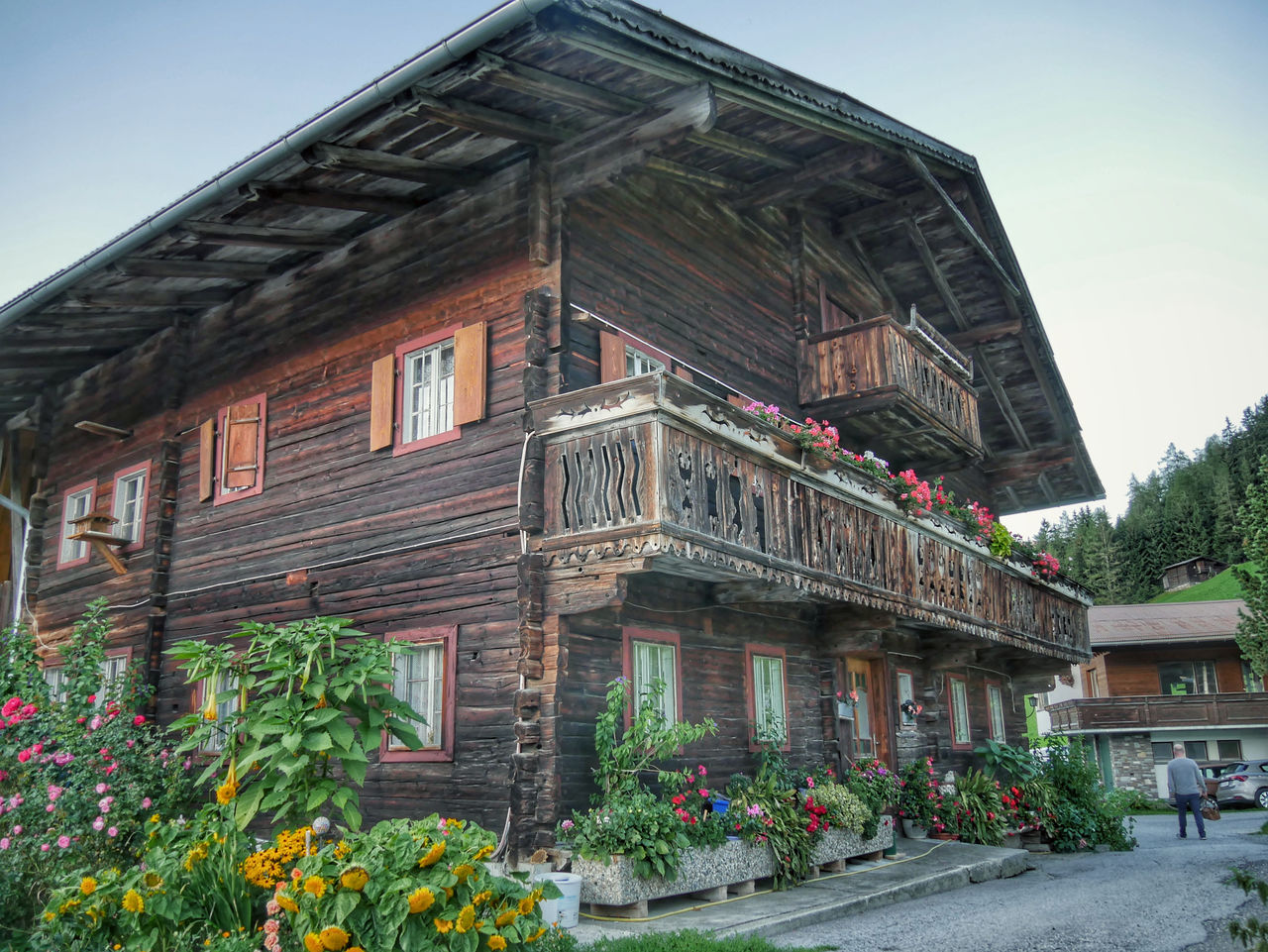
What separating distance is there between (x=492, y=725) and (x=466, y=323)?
452 centimetres

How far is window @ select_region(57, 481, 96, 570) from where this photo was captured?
1764cm

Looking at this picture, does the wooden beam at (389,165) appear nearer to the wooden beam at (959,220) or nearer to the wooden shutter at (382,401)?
the wooden shutter at (382,401)

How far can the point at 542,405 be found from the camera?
11.2 metres

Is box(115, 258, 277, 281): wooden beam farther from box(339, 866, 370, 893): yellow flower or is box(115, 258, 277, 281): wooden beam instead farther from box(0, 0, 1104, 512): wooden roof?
box(339, 866, 370, 893): yellow flower

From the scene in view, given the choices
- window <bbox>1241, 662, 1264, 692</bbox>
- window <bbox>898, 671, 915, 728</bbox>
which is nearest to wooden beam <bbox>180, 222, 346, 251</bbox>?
window <bbox>898, 671, 915, 728</bbox>

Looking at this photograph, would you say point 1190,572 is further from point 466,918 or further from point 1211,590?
point 466,918

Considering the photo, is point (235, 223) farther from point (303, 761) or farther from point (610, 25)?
point (303, 761)

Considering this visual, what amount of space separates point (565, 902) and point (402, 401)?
20.4 feet

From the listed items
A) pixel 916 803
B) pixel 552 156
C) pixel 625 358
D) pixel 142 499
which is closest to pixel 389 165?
pixel 552 156

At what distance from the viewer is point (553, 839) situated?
411 inches

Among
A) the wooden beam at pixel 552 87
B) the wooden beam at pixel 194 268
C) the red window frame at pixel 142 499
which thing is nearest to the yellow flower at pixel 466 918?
the wooden beam at pixel 552 87

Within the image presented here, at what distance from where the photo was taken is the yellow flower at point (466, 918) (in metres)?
6.21

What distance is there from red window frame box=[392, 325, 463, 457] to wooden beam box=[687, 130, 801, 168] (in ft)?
12.2

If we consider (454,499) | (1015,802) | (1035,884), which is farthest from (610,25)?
(1015,802)
